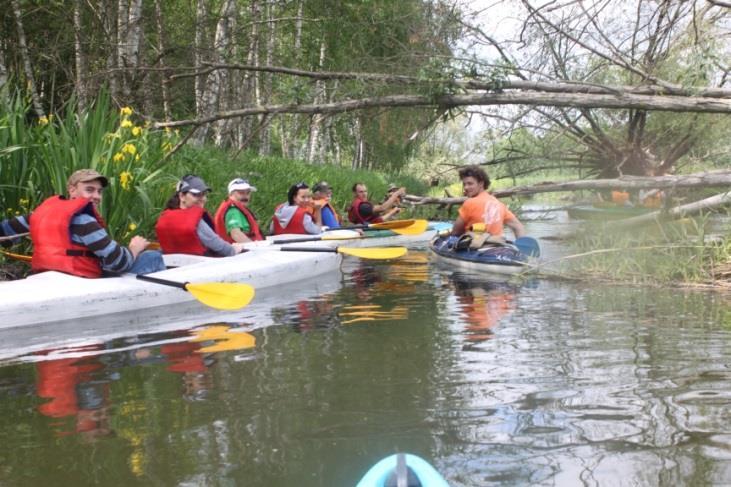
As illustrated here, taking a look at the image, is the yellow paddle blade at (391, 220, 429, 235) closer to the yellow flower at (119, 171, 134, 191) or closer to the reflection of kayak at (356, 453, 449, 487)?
the yellow flower at (119, 171, 134, 191)

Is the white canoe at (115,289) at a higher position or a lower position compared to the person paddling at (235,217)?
lower

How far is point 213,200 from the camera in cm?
1029

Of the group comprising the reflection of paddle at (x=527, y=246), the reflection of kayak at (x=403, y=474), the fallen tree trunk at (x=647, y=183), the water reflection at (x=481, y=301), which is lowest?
the water reflection at (x=481, y=301)

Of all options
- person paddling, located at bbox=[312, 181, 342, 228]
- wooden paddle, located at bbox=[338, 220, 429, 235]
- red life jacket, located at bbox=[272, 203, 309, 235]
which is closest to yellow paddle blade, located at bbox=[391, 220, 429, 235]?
wooden paddle, located at bbox=[338, 220, 429, 235]

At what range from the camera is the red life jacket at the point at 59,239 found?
5.36 m

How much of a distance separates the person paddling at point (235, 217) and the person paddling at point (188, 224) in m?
1.23

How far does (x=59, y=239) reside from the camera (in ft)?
18.0

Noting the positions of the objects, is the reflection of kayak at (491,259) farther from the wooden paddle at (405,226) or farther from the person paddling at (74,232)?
the person paddling at (74,232)

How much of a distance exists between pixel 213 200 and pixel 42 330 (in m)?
5.30

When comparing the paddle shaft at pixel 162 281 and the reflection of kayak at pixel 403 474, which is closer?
the reflection of kayak at pixel 403 474

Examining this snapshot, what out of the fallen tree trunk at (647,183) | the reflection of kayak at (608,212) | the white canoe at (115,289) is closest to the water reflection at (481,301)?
the fallen tree trunk at (647,183)

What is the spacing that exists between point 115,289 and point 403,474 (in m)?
4.33

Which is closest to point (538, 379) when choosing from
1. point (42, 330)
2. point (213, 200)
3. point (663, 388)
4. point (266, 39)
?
point (663, 388)

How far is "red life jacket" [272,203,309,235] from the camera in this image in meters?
10.2
